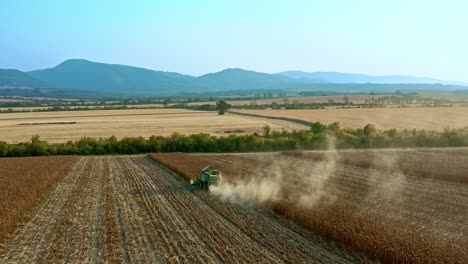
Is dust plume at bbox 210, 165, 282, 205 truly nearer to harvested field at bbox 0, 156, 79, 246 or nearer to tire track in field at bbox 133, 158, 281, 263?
tire track in field at bbox 133, 158, 281, 263

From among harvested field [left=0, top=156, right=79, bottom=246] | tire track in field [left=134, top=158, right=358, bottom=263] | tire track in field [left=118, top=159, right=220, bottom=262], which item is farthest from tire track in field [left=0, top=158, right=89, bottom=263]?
tire track in field [left=134, top=158, right=358, bottom=263]

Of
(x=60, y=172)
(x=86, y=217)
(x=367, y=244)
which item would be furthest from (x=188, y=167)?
(x=367, y=244)

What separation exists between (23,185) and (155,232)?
13858 mm

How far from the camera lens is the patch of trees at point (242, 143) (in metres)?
53.8

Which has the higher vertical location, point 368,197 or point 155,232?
point 155,232

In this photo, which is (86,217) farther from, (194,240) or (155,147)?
(155,147)

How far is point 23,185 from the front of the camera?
95.0ft

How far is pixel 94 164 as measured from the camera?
4309cm

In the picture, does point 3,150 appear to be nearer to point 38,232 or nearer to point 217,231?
point 38,232

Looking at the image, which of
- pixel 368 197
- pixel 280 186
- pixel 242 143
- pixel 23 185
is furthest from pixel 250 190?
pixel 242 143

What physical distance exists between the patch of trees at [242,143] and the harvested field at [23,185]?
862 cm

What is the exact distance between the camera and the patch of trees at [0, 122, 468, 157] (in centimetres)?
5384

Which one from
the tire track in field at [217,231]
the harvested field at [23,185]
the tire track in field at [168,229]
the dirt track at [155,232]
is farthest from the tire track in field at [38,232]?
the tire track in field at [217,231]

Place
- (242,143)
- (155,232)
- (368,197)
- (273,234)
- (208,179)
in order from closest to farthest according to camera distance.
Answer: (273,234) < (155,232) < (368,197) < (208,179) < (242,143)
